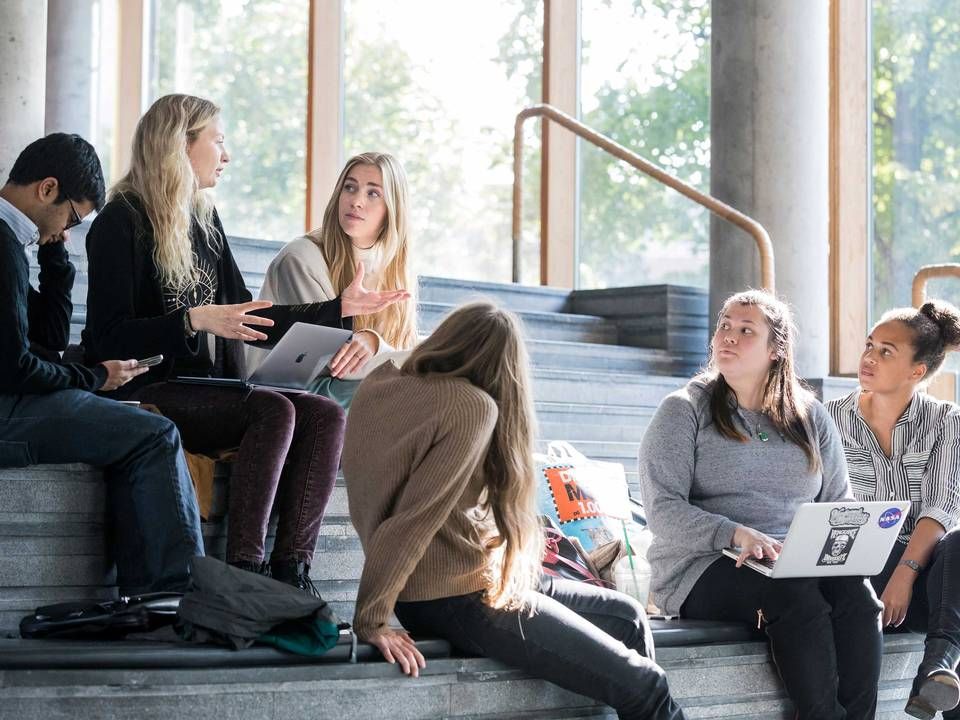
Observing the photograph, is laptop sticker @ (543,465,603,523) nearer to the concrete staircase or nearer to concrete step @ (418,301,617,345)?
the concrete staircase

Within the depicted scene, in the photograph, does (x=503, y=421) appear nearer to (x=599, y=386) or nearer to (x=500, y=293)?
(x=599, y=386)

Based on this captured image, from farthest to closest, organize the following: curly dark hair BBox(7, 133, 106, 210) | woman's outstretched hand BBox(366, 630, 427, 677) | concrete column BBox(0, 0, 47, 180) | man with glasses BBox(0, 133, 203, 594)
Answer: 1. concrete column BBox(0, 0, 47, 180)
2. curly dark hair BBox(7, 133, 106, 210)
3. man with glasses BBox(0, 133, 203, 594)
4. woman's outstretched hand BBox(366, 630, 427, 677)

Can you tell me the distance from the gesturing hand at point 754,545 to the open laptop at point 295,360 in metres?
1.12

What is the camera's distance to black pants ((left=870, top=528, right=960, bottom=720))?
390cm

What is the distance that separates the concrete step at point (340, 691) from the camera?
2754mm

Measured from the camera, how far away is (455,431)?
3.07 meters

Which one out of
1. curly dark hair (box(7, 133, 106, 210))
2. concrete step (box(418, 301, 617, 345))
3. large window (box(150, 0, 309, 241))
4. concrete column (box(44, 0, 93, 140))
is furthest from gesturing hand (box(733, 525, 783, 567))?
concrete column (box(44, 0, 93, 140))

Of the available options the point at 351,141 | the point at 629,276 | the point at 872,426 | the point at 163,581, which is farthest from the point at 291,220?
the point at 163,581

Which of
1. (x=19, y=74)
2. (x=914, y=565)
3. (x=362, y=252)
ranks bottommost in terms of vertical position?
(x=914, y=565)

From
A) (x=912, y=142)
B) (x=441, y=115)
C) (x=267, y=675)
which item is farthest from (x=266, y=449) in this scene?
(x=441, y=115)

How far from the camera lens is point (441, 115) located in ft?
31.6

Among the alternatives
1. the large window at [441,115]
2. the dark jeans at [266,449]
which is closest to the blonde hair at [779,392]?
the dark jeans at [266,449]

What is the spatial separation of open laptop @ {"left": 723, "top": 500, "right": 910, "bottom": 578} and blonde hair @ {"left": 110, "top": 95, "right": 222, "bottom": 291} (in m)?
1.59

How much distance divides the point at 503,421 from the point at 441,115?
263 inches
